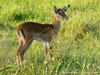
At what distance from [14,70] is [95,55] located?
1.16 metres

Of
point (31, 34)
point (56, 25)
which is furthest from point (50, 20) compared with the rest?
point (31, 34)

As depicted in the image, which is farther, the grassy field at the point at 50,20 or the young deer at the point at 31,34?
the young deer at the point at 31,34

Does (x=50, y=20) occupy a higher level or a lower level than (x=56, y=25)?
lower

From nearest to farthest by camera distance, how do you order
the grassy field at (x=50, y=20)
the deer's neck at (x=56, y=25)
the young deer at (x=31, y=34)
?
1. the grassy field at (x=50, y=20)
2. the young deer at (x=31, y=34)
3. the deer's neck at (x=56, y=25)

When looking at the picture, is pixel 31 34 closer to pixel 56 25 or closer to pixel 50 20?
pixel 56 25

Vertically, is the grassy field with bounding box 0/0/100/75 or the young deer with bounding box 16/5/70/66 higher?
the young deer with bounding box 16/5/70/66

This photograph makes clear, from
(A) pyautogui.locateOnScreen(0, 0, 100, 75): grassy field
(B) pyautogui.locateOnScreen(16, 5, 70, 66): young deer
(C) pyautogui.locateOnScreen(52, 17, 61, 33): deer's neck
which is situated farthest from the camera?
(C) pyautogui.locateOnScreen(52, 17, 61, 33): deer's neck

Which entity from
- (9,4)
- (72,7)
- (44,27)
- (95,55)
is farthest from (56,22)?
(9,4)

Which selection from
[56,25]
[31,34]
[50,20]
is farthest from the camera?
[50,20]

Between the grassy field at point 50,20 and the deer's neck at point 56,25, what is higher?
the deer's neck at point 56,25

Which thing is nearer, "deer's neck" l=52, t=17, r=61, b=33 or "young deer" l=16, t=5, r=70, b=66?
"young deer" l=16, t=5, r=70, b=66

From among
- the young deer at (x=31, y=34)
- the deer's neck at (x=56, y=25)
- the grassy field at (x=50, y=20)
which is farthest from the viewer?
the deer's neck at (x=56, y=25)

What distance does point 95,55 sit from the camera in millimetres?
4457

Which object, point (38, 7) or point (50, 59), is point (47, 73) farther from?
point (38, 7)
